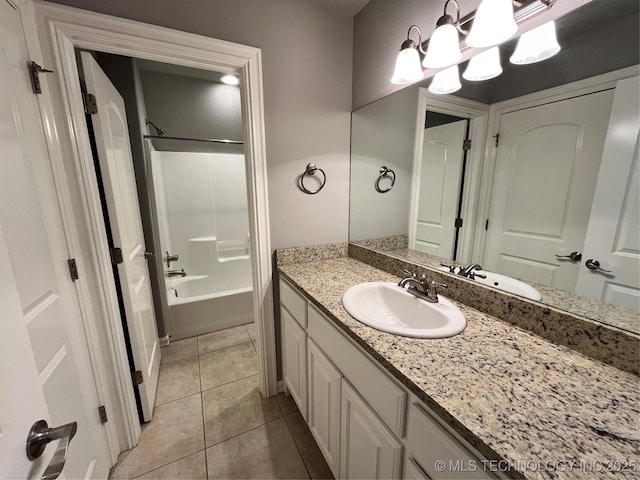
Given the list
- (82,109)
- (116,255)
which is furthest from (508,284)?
(82,109)

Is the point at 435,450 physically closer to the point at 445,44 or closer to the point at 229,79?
the point at 445,44

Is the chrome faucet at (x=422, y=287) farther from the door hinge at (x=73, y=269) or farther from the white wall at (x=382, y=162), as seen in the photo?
the door hinge at (x=73, y=269)

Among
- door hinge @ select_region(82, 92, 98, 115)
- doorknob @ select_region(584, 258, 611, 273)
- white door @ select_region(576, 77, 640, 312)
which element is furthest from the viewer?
door hinge @ select_region(82, 92, 98, 115)

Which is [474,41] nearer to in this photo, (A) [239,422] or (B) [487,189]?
(B) [487,189]

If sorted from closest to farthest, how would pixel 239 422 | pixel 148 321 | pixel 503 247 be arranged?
pixel 503 247
pixel 239 422
pixel 148 321

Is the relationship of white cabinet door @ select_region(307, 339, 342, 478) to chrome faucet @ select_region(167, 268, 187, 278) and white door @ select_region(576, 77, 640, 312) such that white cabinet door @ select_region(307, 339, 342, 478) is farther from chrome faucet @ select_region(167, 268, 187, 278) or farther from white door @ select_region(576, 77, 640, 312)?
chrome faucet @ select_region(167, 268, 187, 278)

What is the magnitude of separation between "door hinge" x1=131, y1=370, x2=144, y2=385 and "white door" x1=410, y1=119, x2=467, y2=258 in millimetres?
1744

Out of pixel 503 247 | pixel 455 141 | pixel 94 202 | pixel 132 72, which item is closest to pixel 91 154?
pixel 94 202

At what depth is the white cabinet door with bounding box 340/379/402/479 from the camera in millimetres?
759

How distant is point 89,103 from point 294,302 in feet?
4.34

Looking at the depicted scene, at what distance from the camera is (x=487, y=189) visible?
107 centimetres

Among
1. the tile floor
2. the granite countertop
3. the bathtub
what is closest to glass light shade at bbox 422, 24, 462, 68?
the granite countertop

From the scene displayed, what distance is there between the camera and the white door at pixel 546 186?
80cm

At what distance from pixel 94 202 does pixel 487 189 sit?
5.63 ft
